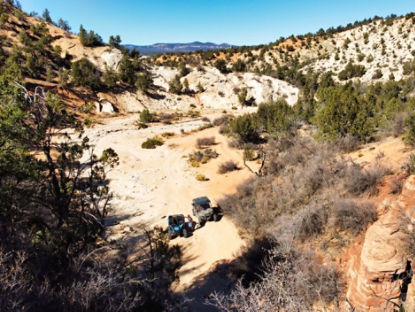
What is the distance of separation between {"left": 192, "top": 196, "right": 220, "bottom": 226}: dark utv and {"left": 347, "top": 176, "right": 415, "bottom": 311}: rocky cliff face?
9397 millimetres

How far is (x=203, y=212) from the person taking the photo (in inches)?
623

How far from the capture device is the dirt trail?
43.9ft

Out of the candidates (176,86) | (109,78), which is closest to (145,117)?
(109,78)

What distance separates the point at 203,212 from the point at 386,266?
1062 centimetres

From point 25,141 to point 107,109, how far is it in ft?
113

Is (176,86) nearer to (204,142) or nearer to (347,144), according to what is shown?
(204,142)

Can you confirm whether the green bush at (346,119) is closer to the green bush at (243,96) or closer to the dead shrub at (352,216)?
the dead shrub at (352,216)

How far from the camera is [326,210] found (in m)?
11.2

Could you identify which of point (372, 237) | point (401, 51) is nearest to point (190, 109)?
point (372, 237)

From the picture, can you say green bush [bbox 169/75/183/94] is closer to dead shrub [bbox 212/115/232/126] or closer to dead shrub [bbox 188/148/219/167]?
dead shrub [bbox 212/115/232/126]

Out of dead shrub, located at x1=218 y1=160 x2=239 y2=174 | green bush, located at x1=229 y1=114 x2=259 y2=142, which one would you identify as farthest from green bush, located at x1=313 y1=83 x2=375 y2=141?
green bush, located at x1=229 y1=114 x2=259 y2=142

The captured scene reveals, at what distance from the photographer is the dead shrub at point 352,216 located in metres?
9.36

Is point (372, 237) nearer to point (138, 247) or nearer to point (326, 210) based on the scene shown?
point (326, 210)

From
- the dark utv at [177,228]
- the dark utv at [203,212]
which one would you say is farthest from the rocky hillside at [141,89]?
the dark utv at [177,228]
